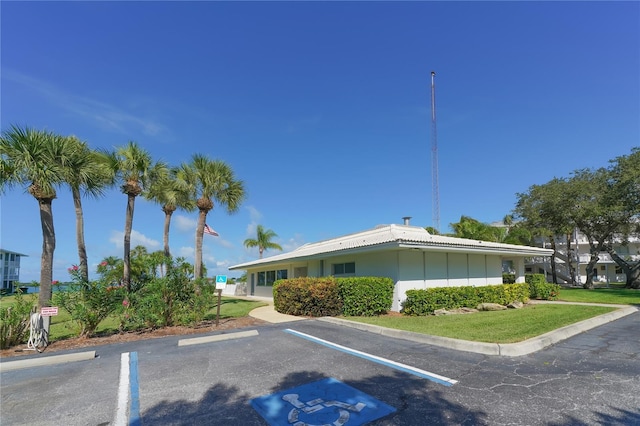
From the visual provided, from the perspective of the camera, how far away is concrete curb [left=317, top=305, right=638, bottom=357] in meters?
6.32

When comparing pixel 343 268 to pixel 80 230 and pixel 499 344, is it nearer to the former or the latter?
pixel 499 344

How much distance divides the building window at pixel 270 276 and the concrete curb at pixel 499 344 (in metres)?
13.8

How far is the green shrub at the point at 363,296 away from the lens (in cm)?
1227

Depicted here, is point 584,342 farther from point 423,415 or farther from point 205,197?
point 205,197

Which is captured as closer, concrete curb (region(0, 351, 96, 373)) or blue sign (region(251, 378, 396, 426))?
blue sign (region(251, 378, 396, 426))

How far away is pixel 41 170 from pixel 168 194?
434 inches

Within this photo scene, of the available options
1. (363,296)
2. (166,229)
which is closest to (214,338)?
(363,296)

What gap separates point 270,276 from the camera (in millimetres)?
26219

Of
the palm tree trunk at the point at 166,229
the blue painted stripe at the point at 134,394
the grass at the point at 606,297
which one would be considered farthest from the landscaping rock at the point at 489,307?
the palm tree trunk at the point at 166,229

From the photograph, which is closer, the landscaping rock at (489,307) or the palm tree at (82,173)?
the palm tree at (82,173)

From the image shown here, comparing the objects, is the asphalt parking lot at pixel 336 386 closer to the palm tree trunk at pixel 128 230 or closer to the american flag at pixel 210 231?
the palm tree trunk at pixel 128 230

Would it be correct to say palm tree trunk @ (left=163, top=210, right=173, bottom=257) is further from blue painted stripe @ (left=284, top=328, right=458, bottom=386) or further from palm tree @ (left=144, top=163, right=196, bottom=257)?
blue painted stripe @ (left=284, top=328, right=458, bottom=386)

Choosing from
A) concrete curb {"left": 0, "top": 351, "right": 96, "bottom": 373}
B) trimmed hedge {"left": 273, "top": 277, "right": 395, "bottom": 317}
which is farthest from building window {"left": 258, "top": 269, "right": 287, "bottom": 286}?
concrete curb {"left": 0, "top": 351, "right": 96, "bottom": 373}

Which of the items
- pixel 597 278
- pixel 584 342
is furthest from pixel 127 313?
pixel 597 278
